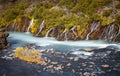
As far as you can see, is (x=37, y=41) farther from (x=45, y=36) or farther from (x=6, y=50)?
(x=6, y=50)

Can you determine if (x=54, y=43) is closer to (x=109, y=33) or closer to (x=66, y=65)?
(x=109, y=33)

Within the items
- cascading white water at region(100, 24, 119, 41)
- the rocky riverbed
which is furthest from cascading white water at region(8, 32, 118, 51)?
the rocky riverbed

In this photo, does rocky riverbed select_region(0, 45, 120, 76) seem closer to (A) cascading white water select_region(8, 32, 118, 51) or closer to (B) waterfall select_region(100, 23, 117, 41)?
(A) cascading white water select_region(8, 32, 118, 51)

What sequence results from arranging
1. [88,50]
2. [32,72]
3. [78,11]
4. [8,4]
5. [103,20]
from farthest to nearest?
[8,4], [78,11], [103,20], [88,50], [32,72]

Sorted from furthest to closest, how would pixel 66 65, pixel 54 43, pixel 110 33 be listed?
pixel 110 33
pixel 54 43
pixel 66 65

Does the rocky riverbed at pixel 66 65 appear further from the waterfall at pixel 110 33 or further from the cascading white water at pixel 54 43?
the waterfall at pixel 110 33

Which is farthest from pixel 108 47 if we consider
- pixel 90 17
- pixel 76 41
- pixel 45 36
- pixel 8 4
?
pixel 8 4

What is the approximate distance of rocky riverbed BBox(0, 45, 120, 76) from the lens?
22766 mm

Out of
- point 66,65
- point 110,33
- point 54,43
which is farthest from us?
point 110,33

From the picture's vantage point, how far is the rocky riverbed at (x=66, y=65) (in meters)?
22.8

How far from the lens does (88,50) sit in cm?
2997

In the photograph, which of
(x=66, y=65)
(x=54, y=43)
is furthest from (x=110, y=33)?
(x=66, y=65)

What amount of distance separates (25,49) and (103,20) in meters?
12.9

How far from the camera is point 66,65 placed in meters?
24.8
